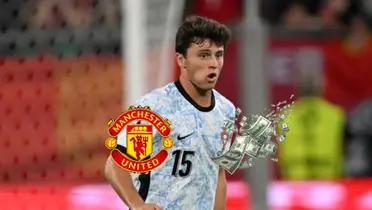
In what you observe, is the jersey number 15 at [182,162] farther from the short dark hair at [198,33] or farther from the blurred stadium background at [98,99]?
the blurred stadium background at [98,99]

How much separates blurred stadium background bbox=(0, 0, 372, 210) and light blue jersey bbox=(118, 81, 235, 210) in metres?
1.55

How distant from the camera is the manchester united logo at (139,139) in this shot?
484cm

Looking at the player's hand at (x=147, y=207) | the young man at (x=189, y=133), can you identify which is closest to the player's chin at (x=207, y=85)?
the young man at (x=189, y=133)

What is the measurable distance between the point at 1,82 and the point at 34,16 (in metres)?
0.69

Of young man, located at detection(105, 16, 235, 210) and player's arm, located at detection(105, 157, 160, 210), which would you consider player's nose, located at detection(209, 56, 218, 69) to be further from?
player's arm, located at detection(105, 157, 160, 210)

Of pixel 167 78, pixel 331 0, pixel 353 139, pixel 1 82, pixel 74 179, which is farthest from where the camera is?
pixel 331 0

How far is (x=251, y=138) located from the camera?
4.88m

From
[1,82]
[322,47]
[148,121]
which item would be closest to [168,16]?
[1,82]

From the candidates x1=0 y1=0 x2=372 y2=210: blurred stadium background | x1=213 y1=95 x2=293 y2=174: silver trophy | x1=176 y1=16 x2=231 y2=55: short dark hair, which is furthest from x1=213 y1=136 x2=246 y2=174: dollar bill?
x1=0 y1=0 x2=372 y2=210: blurred stadium background

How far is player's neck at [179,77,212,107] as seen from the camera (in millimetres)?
4945

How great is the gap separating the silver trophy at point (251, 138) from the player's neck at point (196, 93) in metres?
0.11

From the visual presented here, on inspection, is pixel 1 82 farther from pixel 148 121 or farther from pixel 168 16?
pixel 148 121

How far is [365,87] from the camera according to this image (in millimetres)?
12039

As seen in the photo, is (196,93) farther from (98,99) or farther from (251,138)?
(98,99)
